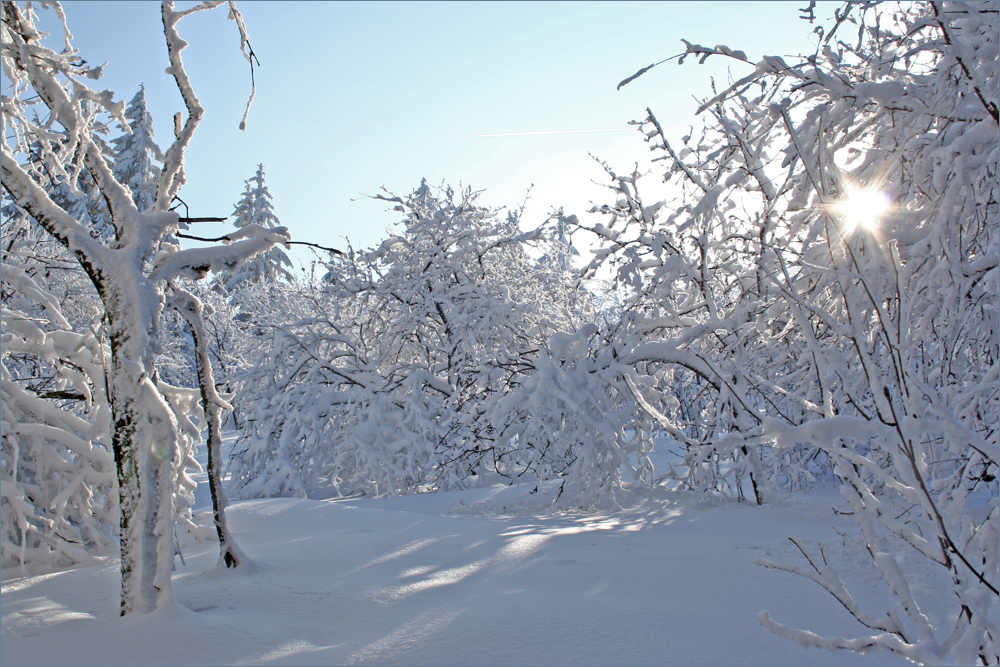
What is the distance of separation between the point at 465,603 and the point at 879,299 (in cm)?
207

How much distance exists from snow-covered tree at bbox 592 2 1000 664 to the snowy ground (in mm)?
477

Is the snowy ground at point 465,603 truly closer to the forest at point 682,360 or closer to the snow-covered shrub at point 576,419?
the forest at point 682,360

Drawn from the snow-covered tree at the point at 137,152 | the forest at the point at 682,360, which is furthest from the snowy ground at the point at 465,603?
the snow-covered tree at the point at 137,152

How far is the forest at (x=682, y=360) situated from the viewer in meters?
1.69

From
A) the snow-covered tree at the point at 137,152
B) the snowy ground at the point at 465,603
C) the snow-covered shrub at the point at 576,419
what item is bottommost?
the snowy ground at the point at 465,603

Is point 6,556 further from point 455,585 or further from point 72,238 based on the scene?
point 455,585

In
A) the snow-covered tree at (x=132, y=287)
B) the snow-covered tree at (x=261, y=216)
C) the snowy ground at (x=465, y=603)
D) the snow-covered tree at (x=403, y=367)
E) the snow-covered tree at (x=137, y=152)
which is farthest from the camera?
the snow-covered tree at (x=261, y=216)

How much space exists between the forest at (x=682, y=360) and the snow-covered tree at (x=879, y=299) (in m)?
0.02

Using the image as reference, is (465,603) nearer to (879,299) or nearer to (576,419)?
(879,299)

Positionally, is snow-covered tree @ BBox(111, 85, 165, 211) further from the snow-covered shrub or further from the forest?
the snow-covered shrub

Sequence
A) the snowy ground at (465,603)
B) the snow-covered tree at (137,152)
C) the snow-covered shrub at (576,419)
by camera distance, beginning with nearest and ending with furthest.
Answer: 1. the snowy ground at (465,603)
2. the snow-covered shrub at (576,419)
3. the snow-covered tree at (137,152)

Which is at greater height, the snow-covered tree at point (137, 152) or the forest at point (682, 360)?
the snow-covered tree at point (137, 152)

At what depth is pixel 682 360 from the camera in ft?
20.4

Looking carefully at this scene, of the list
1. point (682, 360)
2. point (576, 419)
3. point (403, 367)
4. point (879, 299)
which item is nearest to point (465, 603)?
point (879, 299)
